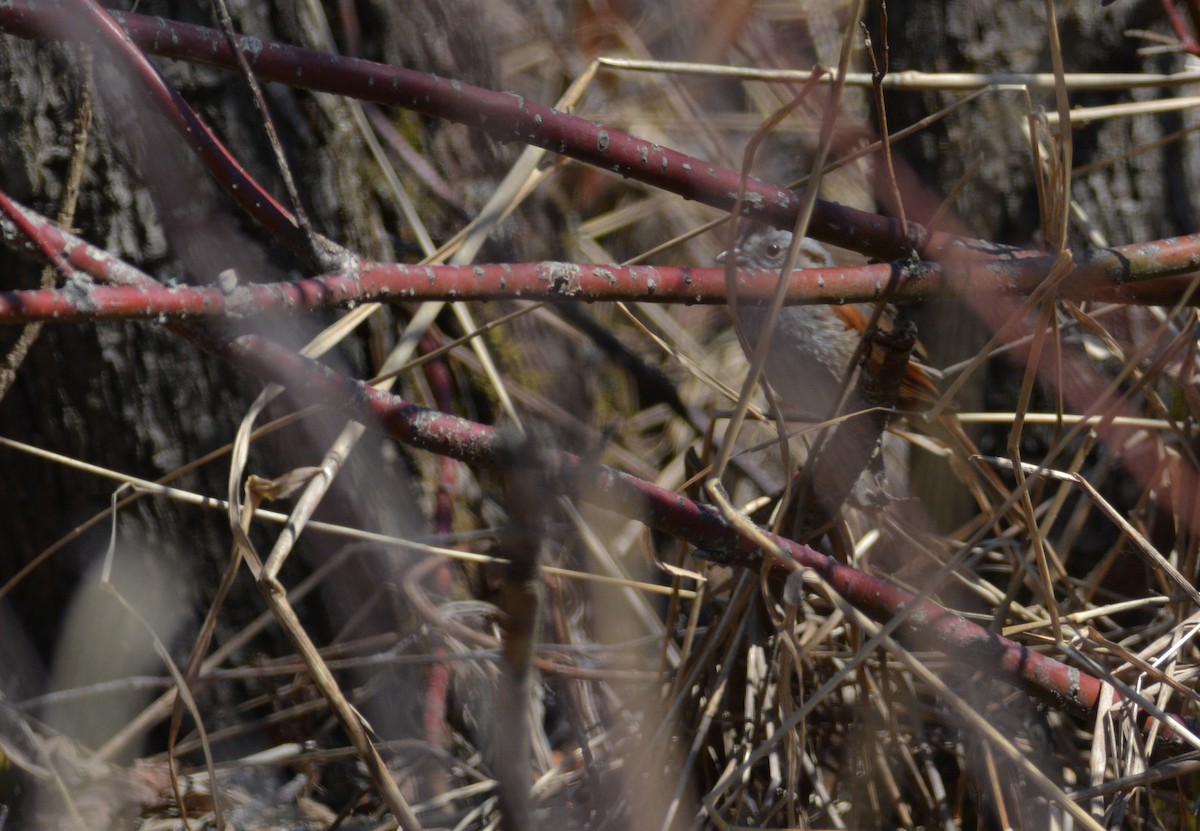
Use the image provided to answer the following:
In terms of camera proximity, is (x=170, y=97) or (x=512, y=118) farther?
(x=512, y=118)

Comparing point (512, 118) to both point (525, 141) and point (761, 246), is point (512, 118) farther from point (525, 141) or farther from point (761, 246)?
point (761, 246)

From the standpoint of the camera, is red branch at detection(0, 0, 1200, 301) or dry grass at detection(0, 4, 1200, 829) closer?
red branch at detection(0, 0, 1200, 301)

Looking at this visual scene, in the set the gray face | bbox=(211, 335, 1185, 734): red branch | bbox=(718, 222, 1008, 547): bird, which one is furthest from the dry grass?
the gray face

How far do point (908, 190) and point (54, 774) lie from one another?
7.68 ft

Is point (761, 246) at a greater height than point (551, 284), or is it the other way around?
point (551, 284)

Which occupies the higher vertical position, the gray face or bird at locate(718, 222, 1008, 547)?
the gray face

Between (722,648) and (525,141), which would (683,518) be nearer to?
(722,648)

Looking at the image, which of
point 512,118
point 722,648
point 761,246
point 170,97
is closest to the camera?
point 170,97

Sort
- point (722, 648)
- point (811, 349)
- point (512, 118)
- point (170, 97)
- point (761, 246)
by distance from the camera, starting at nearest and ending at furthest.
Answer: point (170, 97) < point (512, 118) < point (722, 648) < point (811, 349) < point (761, 246)

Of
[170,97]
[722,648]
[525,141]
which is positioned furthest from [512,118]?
[722,648]

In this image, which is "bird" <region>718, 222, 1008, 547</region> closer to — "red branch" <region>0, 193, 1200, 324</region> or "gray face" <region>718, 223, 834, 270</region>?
"gray face" <region>718, 223, 834, 270</region>

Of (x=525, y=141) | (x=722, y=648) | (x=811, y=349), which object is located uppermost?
(x=525, y=141)

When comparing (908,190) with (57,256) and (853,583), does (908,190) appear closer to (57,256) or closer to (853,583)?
(853,583)

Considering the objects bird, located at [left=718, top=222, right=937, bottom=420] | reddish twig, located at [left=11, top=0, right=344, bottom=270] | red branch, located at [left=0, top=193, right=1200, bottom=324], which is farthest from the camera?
bird, located at [left=718, top=222, right=937, bottom=420]
